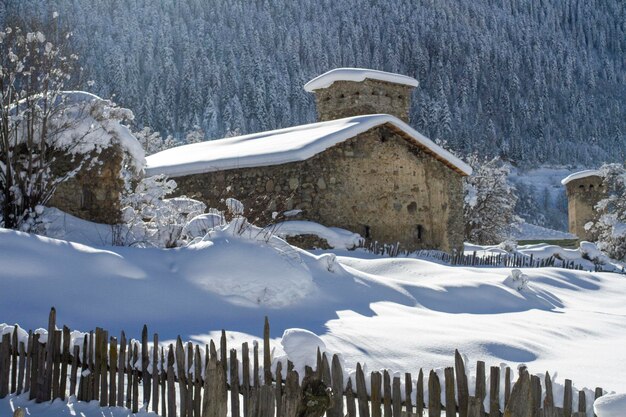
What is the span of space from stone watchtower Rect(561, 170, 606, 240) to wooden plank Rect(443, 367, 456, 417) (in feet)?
108

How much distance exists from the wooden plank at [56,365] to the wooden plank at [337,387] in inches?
87.3

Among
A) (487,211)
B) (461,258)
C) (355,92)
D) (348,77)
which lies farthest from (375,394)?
(487,211)

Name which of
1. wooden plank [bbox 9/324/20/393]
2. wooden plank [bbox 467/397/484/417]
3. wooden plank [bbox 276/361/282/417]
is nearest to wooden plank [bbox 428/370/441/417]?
wooden plank [bbox 467/397/484/417]

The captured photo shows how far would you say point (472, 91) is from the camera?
106 metres

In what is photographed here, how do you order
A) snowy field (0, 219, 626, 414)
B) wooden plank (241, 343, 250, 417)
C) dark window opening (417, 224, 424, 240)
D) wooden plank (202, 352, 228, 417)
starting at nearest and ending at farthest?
wooden plank (202, 352, 228, 417) < wooden plank (241, 343, 250, 417) < snowy field (0, 219, 626, 414) < dark window opening (417, 224, 424, 240)

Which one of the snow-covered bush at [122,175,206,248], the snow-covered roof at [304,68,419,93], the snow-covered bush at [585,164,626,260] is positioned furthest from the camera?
the snow-covered bush at [585,164,626,260]

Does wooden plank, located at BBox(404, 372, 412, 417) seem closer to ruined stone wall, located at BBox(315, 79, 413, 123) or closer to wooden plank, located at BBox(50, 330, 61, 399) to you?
wooden plank, located at BBox(50, 330, 61, 399)

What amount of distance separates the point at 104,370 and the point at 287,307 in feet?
11.0

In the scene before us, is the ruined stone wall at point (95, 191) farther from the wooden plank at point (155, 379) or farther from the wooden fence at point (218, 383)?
the wooden plank at point (155, 379)

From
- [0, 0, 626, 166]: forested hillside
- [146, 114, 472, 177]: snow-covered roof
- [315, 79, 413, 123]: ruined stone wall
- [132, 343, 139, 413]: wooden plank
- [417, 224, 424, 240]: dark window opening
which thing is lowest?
[132, 343, 139, 413]: wooden plank

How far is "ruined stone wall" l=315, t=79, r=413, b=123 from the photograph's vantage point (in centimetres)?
2505

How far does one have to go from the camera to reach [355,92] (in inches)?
989

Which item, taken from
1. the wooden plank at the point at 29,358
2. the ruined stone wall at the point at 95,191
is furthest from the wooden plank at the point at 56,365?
the ruined stone wall at the point at 95,191

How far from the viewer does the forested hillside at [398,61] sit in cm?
8131
